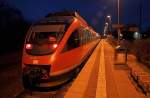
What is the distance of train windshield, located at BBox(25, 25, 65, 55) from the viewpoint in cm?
1274

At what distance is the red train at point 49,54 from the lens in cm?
1235

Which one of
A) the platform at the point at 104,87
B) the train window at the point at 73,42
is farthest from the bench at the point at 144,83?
the train window at the point at 73,42

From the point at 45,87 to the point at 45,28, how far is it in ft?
9.06

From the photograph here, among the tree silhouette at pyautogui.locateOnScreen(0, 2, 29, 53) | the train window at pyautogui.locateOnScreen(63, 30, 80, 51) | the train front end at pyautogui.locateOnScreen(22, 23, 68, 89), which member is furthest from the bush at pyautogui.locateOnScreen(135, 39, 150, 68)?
the tree silhouette at pyautogui.locateOnScreen(0, 2, 29, 53)

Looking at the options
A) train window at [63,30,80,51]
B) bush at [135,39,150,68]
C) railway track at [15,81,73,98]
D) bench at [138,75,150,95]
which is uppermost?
train window at [63,30,80,51]

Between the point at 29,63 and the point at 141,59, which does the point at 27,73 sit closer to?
the point at 29,63

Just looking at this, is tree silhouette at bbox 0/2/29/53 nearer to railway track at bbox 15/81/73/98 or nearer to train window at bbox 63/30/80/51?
train window at bbox 63/30/80/51

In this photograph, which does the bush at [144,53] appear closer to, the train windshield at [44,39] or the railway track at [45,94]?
the train windshield at [44,39]

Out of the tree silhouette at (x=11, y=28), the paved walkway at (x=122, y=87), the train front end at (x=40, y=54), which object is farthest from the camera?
the tree silhouette at (x=11, y=28)

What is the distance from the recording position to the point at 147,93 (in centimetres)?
1105

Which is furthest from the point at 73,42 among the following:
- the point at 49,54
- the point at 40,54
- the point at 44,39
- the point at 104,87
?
the point at 104,87

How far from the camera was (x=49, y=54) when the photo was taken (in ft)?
41.1

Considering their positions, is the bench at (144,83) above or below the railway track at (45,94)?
above

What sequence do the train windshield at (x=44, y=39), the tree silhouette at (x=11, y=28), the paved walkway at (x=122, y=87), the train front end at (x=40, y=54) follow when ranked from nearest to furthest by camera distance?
1. the paved walkway at (x=122, y=87)
2. the train front end at (x=40, y=54)
3. the train windshield at (x=44, y=39)
4. the tree silhouette at (x=11, y=28)
